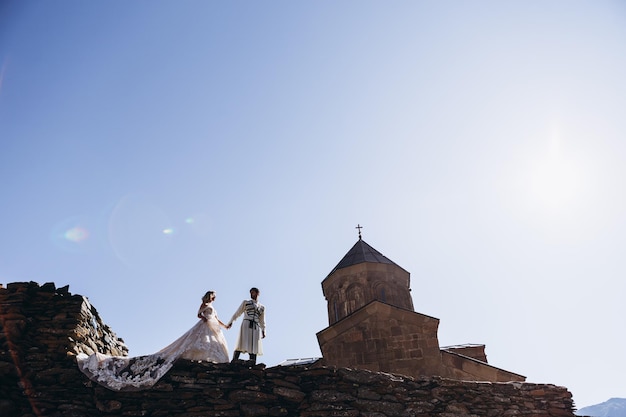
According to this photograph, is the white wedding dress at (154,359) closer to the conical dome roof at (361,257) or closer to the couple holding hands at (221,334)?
the couple holding hands at (221,334)

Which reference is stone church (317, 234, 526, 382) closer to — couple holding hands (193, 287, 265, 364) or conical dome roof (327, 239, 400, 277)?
conical dome roof (327, 239, 400, 277)

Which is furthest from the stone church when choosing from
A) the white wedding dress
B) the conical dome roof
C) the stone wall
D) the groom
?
the white wedding dress

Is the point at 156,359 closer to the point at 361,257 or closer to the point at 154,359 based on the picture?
the point at 154,359

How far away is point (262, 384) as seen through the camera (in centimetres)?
546

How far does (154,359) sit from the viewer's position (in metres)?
5.51

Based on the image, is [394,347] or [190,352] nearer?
[190,352]

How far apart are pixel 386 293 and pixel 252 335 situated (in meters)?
7.06

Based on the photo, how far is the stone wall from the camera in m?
5.09

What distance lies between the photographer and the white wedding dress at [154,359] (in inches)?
205

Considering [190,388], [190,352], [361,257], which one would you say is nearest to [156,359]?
[190,352]

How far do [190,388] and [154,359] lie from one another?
639 millimetres

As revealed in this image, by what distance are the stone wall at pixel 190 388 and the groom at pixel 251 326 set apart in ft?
1.96

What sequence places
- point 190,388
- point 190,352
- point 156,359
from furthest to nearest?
point 190,352, point 156,359, point 190,388

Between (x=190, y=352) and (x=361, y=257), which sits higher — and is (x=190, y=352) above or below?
below
